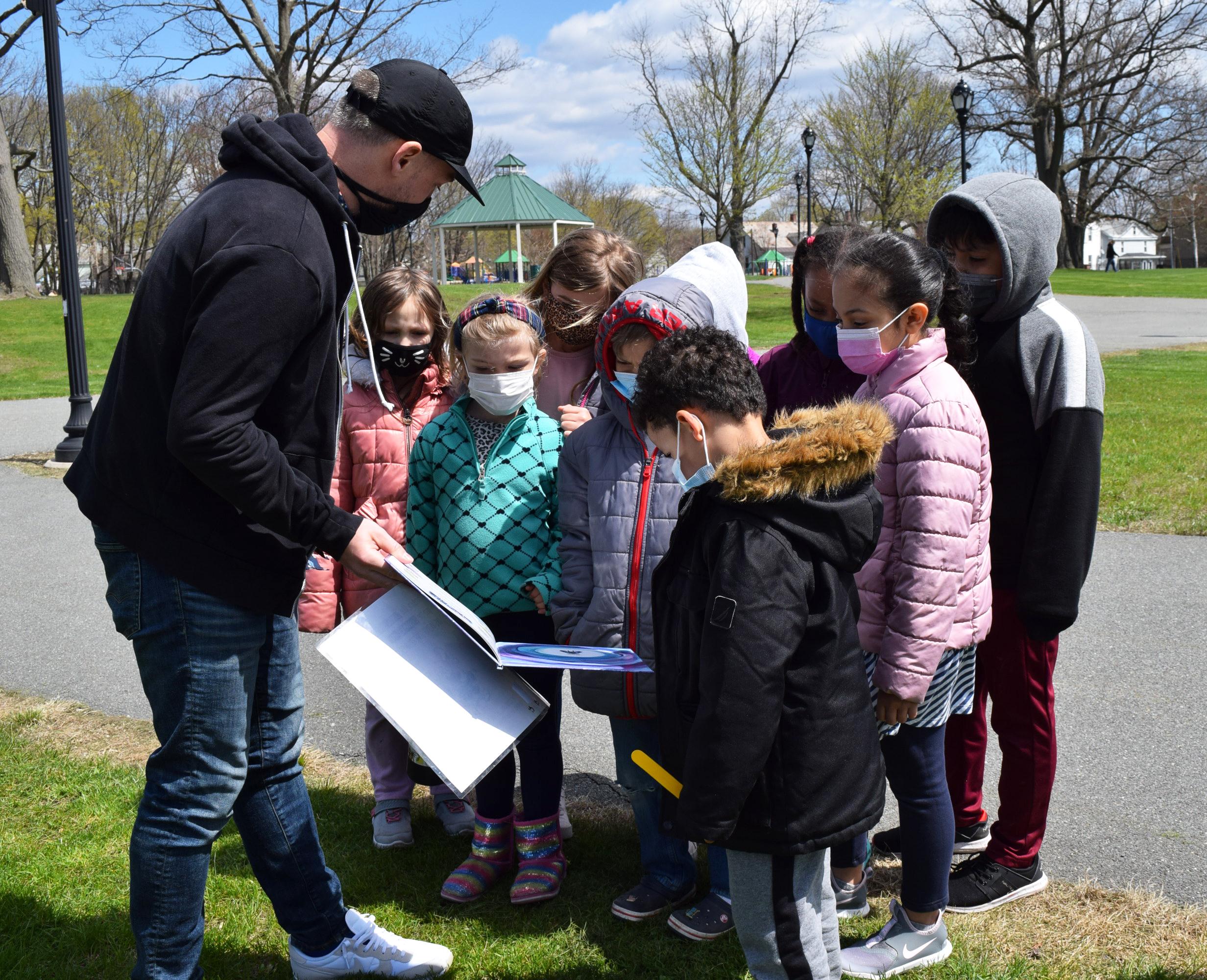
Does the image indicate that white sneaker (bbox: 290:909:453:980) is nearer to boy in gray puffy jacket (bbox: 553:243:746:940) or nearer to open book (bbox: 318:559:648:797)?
boy in gray puffy jacket (bbox: 553:243:746:940)

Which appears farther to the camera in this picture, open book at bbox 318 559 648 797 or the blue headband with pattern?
the blue headband with pattern

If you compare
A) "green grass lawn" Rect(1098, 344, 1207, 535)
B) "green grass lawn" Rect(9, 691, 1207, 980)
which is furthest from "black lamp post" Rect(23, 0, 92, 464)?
"green grass lawn" Rect(1098, 344, 1207, 535)

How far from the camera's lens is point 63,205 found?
1000cm

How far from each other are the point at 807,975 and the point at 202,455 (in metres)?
1.63

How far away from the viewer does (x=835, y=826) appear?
2143mm

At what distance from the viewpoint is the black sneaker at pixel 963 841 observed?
3.37 metres

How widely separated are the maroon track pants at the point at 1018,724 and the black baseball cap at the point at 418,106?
1.96 m

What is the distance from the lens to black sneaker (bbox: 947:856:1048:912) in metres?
3.03

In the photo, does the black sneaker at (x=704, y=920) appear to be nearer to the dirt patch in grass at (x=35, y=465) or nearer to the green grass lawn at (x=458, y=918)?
the green grass lawn at (x=458, y=918)

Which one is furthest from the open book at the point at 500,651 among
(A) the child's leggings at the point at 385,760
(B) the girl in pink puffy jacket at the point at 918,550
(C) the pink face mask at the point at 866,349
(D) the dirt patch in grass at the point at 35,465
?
(D) the dirt patch in grass at the point at 35,465

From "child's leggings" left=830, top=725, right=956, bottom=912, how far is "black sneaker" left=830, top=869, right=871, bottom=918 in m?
0.29

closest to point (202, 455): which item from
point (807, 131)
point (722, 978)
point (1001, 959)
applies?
point (722, 978)

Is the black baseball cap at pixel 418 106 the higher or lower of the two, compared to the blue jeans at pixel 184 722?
higher

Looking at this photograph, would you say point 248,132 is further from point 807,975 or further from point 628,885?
point 628,885
